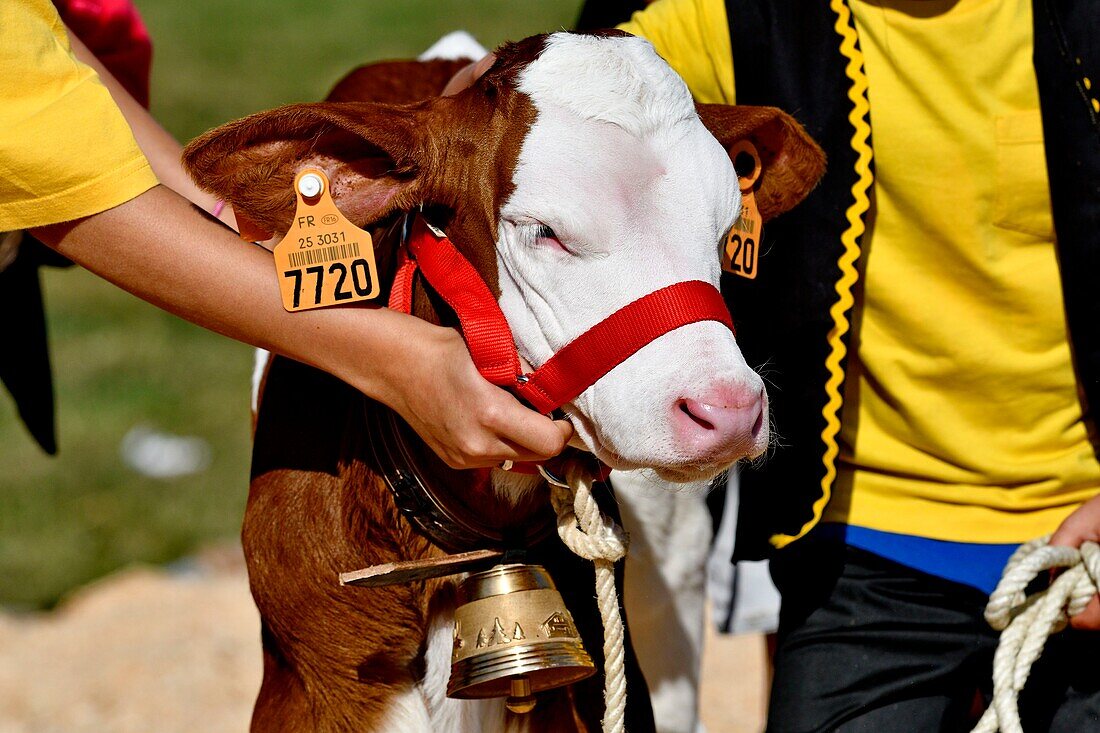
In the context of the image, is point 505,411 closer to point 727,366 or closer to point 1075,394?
point 727,366

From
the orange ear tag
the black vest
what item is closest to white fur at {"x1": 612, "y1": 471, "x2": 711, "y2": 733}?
the black vest

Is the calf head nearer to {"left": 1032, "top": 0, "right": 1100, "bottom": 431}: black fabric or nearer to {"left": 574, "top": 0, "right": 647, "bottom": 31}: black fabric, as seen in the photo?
{"left": 1032, "top": 0, "right": 1100, "bottom": 431}: black fabric

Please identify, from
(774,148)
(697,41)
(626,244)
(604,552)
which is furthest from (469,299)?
(697,41)

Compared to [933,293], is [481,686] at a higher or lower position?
lower

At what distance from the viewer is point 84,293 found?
9.14 metres

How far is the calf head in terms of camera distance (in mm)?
1897

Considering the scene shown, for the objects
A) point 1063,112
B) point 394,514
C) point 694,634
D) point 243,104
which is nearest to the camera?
point 394,514

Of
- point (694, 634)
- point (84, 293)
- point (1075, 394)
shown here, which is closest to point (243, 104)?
point (84, 293)

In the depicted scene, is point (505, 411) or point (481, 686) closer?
point (505, 411)

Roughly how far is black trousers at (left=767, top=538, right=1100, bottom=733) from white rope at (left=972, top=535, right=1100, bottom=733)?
0.67 feet

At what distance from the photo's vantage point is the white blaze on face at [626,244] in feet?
6.16

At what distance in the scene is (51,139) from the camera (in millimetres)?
2018

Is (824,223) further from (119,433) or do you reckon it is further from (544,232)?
(119,433)

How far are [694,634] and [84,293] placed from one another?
21.6ft
